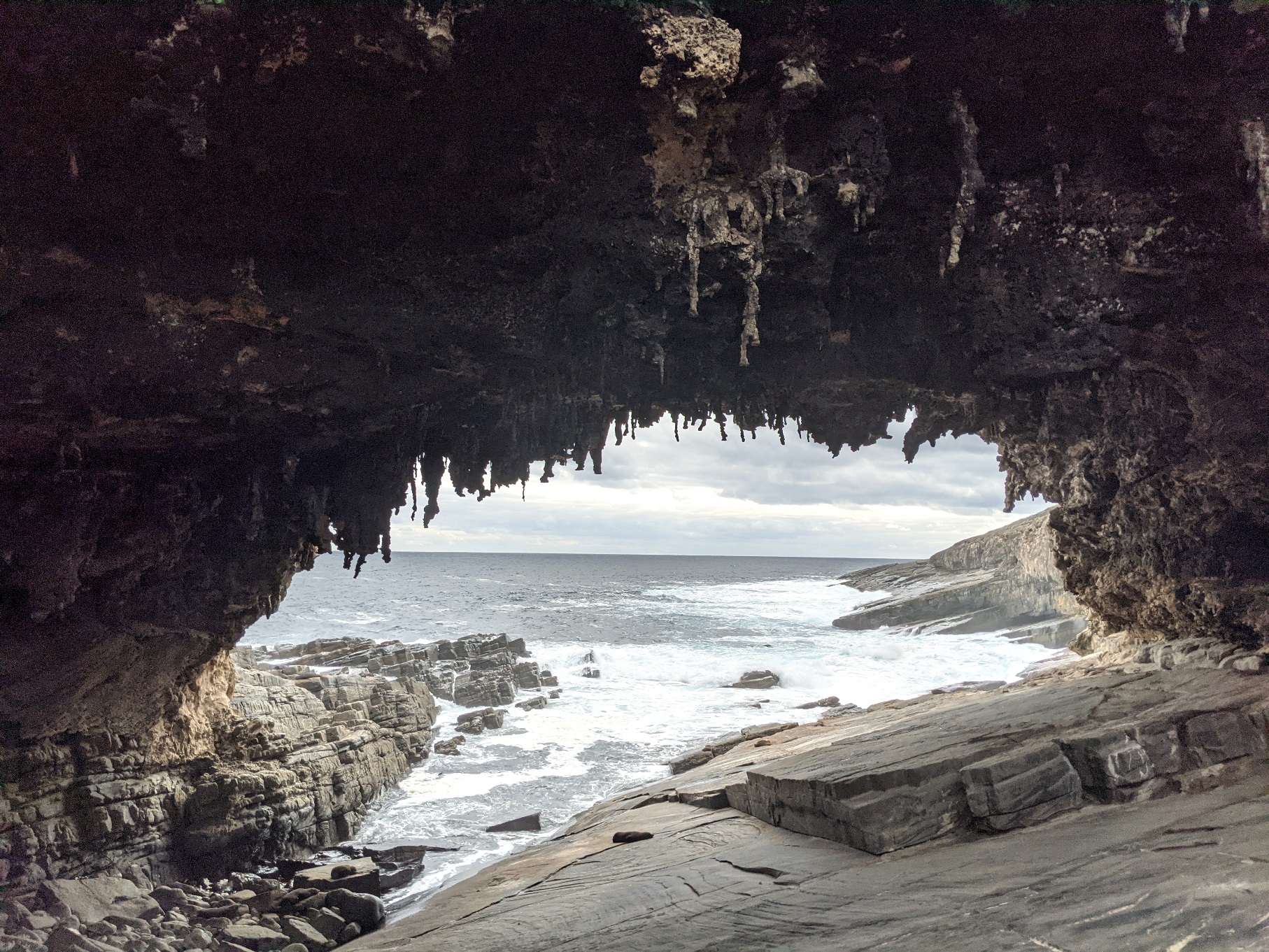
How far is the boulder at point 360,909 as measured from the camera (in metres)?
8.84

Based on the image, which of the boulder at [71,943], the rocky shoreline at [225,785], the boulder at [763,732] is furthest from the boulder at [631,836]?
the rocky shoreline at [225,785]

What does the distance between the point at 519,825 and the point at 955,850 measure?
8.68 metres

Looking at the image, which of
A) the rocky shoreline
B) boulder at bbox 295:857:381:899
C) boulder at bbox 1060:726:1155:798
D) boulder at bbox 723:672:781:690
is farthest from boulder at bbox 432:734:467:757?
boulder at bbox 1060:726:1155:798

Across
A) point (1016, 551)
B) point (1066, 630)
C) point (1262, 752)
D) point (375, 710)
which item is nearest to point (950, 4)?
point (1262, 752)

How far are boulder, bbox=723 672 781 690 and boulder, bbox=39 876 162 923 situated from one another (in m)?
19.6

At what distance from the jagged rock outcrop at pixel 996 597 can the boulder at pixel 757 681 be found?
527 inches

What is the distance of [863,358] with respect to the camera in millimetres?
9586

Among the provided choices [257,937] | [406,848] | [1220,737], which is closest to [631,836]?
[257,937]

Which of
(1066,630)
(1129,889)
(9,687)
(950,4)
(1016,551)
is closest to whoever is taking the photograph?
(1129,889)

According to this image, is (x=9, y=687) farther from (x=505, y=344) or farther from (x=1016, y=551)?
(x=1016, y=551)

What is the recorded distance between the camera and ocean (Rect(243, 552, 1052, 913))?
13531 mm

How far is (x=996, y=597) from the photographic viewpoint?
120 feet

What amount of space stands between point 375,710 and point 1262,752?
15.8m

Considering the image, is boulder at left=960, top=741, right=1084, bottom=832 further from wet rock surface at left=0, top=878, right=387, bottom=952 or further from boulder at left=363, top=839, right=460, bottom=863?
boulder at left=363, top=839, right=460, bottom=863
